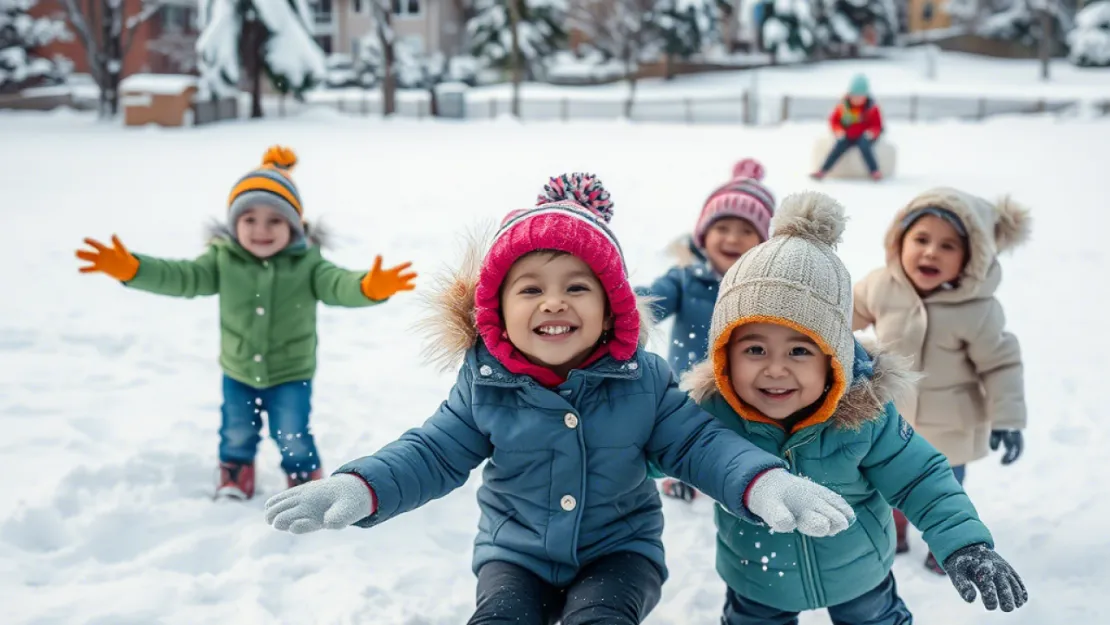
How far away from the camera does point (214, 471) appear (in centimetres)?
455

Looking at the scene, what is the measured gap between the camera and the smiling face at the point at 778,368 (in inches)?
100

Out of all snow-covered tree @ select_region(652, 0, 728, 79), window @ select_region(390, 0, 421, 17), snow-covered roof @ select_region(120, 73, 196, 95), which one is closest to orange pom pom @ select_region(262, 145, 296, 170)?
snow-covered roof @ select_region(120, 73, 196, 95)

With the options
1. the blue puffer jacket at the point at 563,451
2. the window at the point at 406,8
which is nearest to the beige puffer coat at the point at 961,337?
the blue puffer jacket at the point at 563,451

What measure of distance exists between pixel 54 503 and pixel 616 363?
2719 mm

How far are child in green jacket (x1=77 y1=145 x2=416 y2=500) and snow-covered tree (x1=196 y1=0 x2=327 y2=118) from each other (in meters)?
24.4

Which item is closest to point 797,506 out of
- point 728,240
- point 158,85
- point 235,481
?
point 728,240

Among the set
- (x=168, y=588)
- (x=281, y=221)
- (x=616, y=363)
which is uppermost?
(x=281, y=221)

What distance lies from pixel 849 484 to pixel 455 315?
121 centimetres

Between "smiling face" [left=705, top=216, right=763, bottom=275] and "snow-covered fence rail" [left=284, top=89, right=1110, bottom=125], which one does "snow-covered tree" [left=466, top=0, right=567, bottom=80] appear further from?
"smiling face" [left=705, top=216, right=763, bottom=275]

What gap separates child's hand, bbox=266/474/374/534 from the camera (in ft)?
7.25

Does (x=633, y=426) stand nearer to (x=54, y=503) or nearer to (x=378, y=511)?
(x=378, y=511)

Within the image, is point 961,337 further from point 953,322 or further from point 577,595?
point 577,595

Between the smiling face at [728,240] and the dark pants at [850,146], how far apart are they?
10390 millimetres

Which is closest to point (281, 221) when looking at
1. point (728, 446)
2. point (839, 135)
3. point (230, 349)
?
point (230, 349)
